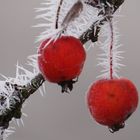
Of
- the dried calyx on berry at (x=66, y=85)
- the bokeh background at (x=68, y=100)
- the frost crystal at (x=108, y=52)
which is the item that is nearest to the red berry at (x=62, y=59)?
the dried calyx on berry at (x=66, y=85)

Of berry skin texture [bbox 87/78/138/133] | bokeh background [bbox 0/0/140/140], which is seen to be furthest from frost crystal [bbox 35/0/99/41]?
bokeh background [bbox 0/0/140/140]

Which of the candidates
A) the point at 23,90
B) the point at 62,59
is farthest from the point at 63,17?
the point at 23,90

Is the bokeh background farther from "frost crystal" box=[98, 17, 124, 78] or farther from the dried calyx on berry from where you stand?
the dried calyx on berry

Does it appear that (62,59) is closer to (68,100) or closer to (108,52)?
(108,52)

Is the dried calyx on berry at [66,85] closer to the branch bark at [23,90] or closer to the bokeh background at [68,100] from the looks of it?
the branch bark at [23,90]

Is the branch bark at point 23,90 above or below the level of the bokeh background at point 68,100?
above

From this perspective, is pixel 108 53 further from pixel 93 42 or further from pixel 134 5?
pixel 134 5

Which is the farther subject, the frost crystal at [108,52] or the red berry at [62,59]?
the frost crystal at [108,52]
